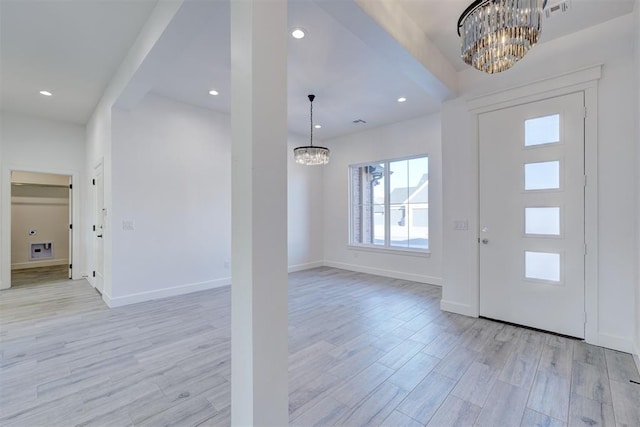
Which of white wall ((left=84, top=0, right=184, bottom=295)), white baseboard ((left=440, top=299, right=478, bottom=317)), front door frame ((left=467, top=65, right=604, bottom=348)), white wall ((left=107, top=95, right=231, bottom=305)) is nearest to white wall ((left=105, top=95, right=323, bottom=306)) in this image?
white wall ((left=107, top=95, right=231, bottom=305))

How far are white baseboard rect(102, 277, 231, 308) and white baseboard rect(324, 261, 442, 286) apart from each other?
2582mm

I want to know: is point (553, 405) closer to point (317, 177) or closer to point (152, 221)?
point (152, 221)

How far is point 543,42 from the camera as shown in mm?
2863

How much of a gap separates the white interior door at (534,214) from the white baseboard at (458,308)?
136 millimetres

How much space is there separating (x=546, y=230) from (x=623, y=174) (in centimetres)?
76

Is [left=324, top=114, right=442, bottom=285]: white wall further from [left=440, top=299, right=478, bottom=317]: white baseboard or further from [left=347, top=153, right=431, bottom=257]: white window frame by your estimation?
[left=440, top=299, right=478, bottom=317]: white baseboard

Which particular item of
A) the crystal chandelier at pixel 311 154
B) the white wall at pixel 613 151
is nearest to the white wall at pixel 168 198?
the crystal chandelier at pixel 311 154

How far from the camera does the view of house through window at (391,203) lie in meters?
5.21

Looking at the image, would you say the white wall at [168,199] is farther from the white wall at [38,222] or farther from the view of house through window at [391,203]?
the white wall at [38,222]

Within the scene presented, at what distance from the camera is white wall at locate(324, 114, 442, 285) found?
4.90 metres

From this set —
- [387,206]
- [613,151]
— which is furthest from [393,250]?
[613,151]

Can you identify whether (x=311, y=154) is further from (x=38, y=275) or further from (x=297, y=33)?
(x=38, y=275)

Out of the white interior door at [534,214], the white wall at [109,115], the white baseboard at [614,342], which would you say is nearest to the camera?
the white wall at [109,115]

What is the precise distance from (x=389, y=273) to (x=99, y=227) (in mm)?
5180
